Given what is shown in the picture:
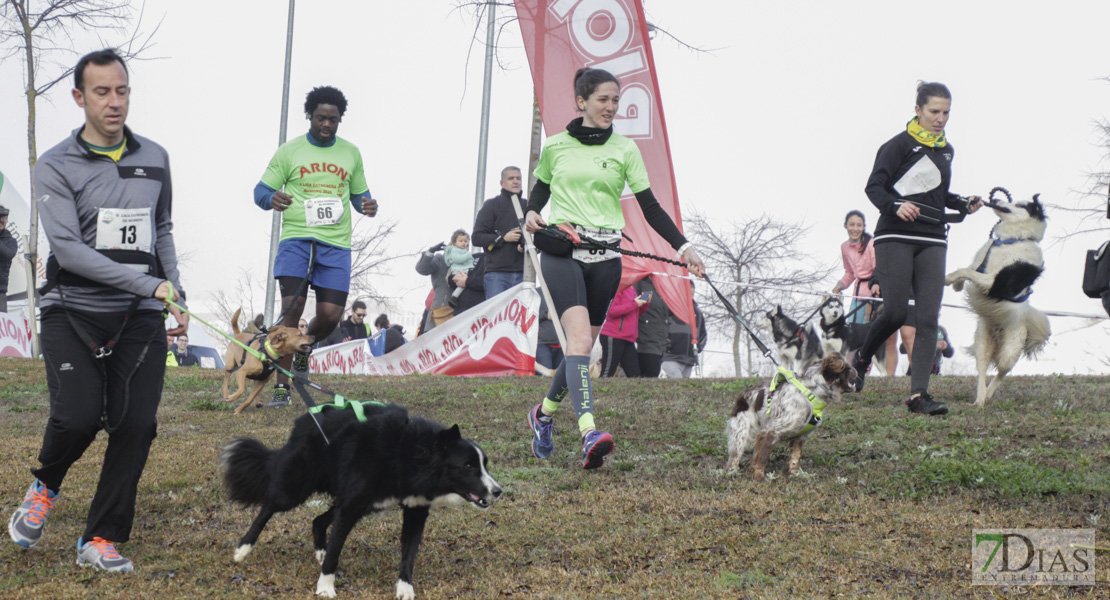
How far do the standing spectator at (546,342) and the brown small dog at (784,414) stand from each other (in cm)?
686

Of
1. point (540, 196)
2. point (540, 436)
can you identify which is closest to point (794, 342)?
point (540, 436)

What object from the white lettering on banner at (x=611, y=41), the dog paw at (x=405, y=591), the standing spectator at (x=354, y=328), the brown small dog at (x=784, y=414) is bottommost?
the standing spectator at (x=354, y=328)

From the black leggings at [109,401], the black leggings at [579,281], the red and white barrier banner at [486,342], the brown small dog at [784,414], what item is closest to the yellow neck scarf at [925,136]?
the brown small dog at [784,414]

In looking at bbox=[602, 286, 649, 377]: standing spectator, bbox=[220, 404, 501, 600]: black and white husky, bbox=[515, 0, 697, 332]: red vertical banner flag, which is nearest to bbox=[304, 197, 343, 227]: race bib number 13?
bbox=[220, 404, 501, 600]: black and white husky

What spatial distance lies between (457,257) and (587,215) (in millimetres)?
9105

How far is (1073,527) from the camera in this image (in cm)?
434

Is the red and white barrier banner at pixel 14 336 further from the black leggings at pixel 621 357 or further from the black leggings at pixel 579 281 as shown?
the black leggings at pixel 579 281

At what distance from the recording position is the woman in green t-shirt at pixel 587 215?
573cm

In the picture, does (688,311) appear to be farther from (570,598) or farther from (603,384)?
(570,598)

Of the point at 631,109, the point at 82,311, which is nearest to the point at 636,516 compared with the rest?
the point at 82,311

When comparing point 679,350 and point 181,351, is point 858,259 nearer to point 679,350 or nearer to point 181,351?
point 679,350

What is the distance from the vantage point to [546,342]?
13.0 metres

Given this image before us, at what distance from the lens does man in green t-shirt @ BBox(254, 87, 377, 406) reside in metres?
7.57

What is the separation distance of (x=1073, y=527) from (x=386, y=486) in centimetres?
315
